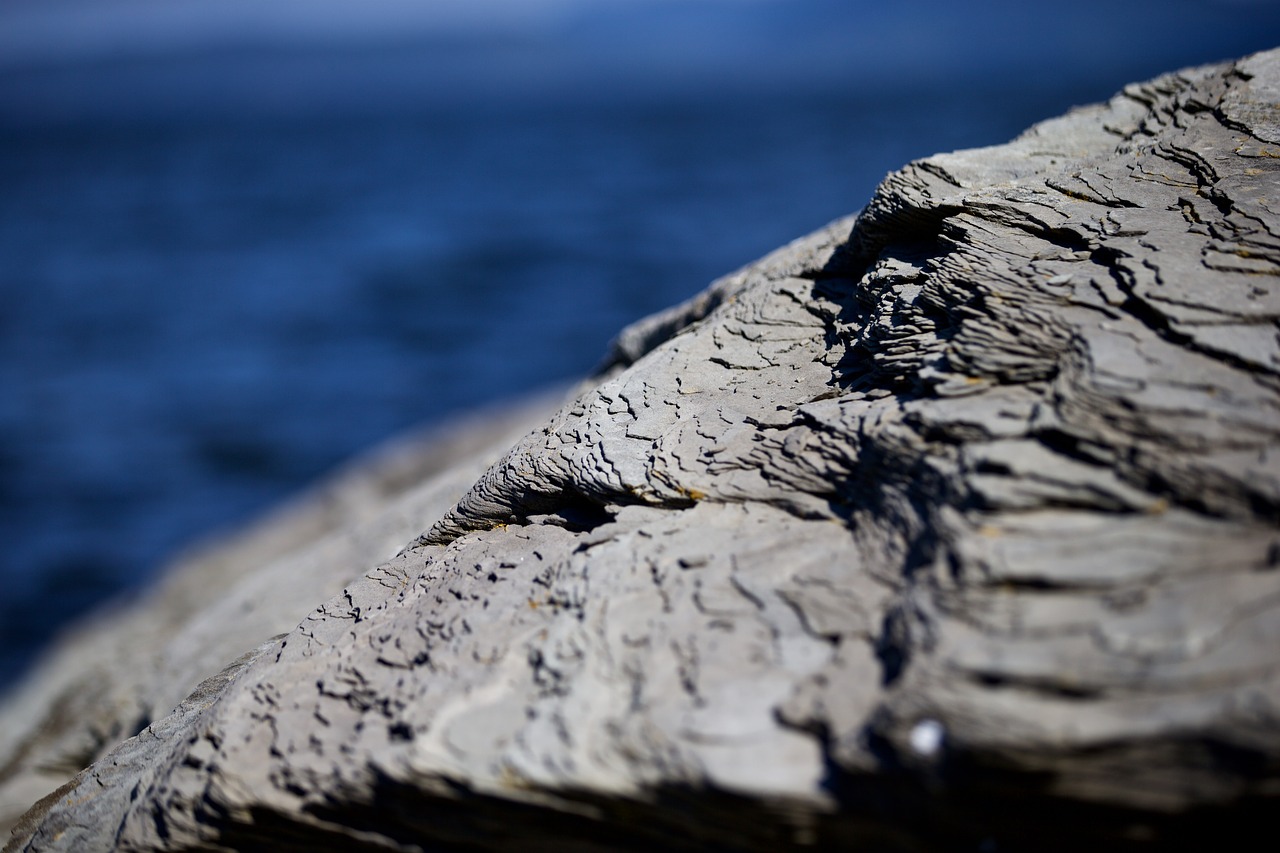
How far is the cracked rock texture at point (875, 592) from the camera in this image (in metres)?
2.54

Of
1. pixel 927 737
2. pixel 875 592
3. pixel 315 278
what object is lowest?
pixel 927 737

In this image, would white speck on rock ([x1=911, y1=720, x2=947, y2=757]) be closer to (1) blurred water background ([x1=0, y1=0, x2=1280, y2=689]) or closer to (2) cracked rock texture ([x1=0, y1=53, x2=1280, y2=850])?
(2) cracked rock texture ([x1=0, y1=53, x2=1280, y2=850])

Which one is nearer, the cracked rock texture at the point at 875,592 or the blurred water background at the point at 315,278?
the cracked rock texture at the point at 875,592

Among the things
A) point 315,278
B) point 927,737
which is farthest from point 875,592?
point 315,278

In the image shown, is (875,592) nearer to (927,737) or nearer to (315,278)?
(927,737)

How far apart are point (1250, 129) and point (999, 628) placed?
135 inches

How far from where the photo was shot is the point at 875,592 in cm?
306

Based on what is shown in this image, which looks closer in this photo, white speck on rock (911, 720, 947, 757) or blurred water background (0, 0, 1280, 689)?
white speck on rock (911, 720, 947, 757)

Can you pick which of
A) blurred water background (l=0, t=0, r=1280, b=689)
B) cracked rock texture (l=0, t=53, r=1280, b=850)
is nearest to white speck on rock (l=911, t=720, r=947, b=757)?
cracked rock texture (l=0, t=53, r=1280, b=850)

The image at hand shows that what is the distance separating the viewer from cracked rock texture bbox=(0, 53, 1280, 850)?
2535 millimetres

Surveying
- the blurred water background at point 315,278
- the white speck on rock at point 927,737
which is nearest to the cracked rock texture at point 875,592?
the white speck on rock at point 927,737

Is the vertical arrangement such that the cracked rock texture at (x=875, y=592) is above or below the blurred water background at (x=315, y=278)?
below

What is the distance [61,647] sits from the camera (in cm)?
931

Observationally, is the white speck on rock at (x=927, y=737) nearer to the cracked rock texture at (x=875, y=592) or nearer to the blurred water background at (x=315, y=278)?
the cracked rock texture at (x=875, y=592)
